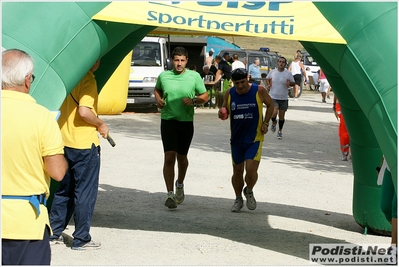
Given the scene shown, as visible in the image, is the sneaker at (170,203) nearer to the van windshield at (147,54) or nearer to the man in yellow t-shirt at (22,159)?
the man in yellow t-shirt at (22,159)

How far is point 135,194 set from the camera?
9742 mm

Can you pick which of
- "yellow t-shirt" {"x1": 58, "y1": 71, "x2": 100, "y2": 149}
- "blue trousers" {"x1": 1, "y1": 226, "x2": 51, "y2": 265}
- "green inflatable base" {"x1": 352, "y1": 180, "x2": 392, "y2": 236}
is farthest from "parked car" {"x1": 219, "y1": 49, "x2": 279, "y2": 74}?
"blue trousers" {"x1": 1, "y1": 226, "x2": 51, "y2": 265}

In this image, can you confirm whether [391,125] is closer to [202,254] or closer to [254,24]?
[254,24]

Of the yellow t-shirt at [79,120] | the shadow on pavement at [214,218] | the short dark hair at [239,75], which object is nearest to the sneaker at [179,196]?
the shadow on pavement at [214,218]

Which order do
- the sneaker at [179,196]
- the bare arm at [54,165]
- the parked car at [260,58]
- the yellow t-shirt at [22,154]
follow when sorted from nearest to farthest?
the yellow t-shirt at [22,154], the bare arm at [54,165], the sneaker at [179,196], the parked car at [260,58]

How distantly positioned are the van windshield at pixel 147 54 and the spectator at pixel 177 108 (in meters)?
13.7

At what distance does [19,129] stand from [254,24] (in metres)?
2.58

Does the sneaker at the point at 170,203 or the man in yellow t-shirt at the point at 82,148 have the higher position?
the man in yellow t-shirt at the point at 82,148

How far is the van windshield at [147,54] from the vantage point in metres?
22.6

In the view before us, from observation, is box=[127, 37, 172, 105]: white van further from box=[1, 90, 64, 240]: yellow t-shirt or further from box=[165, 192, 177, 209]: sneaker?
box=[1, 90, 64, 240]: yellow t-shirt

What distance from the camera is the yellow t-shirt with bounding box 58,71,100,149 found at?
673 centimetres

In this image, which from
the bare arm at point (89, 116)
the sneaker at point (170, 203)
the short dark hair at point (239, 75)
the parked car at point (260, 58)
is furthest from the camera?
the parked car at point (260, 58)

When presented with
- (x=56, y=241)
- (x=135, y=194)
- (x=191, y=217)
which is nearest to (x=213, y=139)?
(x=135, y=194)

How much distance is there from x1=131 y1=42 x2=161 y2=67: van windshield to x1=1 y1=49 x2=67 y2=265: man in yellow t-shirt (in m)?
18.4
